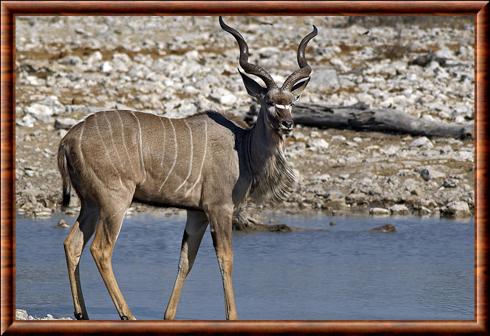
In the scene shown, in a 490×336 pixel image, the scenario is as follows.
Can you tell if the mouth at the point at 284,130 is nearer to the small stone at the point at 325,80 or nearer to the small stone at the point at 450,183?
the small stone at the point at 450,183

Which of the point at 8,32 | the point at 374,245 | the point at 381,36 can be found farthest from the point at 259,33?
the point at 8,32

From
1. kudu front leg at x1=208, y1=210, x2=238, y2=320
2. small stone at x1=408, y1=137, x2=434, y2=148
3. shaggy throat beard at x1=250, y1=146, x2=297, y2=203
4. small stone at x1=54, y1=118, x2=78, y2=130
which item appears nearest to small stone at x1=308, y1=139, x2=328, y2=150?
small stone at x1=408, y1=137, x2=434, y2=148

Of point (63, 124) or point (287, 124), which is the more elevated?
point (63, 124)

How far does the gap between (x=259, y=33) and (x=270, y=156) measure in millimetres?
11894

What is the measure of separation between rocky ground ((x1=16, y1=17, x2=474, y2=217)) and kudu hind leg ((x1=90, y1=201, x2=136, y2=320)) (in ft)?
12.4

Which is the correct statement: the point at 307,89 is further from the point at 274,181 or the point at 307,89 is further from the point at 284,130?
the point at 284,130

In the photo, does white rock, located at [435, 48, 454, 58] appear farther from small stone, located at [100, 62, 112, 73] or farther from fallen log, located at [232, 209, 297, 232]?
fallen log, located at [232, 209, 297, 232]

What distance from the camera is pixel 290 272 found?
8.12m

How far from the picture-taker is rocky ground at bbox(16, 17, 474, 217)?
11.1 m

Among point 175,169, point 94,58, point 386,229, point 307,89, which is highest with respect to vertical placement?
point 94,58

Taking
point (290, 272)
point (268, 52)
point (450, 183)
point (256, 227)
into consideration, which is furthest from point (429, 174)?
point (268, 52)

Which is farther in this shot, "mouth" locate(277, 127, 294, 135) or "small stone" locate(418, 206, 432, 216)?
"small stone" locate(418, 206, 432, 216)

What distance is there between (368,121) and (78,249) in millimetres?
6468

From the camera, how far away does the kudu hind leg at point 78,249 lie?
21.7ft
